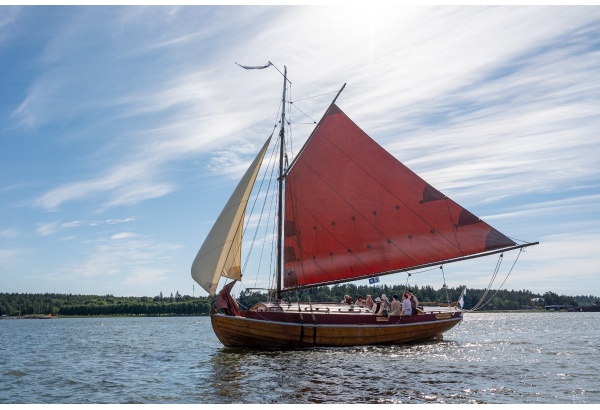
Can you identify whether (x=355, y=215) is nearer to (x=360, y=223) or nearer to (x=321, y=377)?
(x=360, y=223)

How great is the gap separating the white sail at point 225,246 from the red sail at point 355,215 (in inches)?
177

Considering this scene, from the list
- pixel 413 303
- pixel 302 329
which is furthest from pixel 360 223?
pixel 302 329

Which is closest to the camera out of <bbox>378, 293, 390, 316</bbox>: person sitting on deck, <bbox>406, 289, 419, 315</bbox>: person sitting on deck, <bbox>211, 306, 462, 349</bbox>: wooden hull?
<bbox>211, 306, 462, 349</bbox>: wooden hull

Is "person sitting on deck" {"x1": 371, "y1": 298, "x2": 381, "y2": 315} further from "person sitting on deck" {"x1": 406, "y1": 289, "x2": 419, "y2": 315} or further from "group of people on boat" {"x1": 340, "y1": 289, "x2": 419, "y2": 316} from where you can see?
"person sitting on deck" {"x1": 406, "y1": 289, "x2": 419, "y2": 315}

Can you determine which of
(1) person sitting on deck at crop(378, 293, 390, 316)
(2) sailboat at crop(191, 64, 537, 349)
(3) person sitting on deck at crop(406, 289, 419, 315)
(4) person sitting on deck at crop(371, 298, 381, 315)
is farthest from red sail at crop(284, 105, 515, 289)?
(1) person sitting on deck at crop(378, 293, 390, 316)

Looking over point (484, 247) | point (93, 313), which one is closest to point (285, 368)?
point (484, 247)

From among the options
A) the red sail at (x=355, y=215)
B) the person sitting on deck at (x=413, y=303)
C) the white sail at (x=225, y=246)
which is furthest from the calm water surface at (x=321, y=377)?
the red sail at (x=355, y=215)

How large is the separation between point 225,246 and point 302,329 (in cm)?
629

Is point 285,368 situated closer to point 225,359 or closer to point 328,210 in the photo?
point 225,359

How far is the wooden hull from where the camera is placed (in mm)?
32719

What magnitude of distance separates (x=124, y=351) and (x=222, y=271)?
12772 millimetres

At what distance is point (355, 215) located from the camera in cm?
3772

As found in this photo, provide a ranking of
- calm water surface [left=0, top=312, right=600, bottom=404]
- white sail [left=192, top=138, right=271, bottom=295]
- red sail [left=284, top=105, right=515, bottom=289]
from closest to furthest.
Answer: calm water surface [left=0, top=312, right=600, bottom=404] → white sail [left=192, top=138, right=271, bottom=295] → red sail [left=284, top=105, right=515, bottom=289]

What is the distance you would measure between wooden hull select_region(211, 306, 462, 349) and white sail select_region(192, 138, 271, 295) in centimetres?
235
